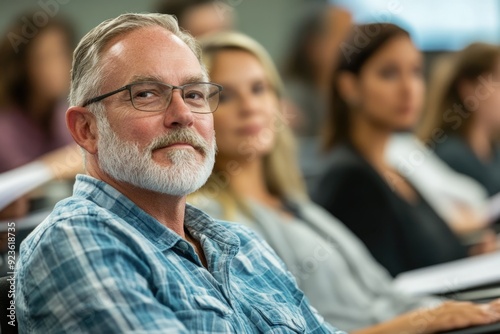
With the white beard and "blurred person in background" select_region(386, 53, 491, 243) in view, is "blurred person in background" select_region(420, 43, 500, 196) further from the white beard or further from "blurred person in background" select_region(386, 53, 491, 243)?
the white beard

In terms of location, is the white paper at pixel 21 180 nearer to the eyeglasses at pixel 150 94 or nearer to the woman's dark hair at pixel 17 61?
the woman's dark hair at pixel 17 61

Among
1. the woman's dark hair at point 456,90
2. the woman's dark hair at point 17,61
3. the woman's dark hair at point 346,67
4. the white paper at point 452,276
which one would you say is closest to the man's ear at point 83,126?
the woman's dark hair at point 17,61

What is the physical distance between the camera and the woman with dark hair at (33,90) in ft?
7.45

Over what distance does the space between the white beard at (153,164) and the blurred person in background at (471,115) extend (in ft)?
7.60

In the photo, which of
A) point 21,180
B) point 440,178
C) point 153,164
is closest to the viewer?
point 153,164

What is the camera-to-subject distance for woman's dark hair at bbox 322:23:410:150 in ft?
10.8

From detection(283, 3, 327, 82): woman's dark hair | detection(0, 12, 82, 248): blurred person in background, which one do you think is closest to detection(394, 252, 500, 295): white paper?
detection(283, 3, 327, 82): woman's dark hair

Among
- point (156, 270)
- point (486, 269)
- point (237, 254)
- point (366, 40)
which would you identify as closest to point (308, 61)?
point (366, 40)

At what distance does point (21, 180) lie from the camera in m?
2.20

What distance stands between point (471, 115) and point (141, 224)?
2689mm

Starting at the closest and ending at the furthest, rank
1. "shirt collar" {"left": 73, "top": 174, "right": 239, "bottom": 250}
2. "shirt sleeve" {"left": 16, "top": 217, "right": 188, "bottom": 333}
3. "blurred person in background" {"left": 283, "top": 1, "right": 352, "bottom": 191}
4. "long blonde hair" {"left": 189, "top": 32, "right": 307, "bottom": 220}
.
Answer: "shirt sleeve" {"left": 16, "top": 217, "right": 188, "bottom": 333}
"shirt collar" {"left": 73, "top": 174, "right": 239, "bottom": 250}
"long blonde hair" {"left": 189, "top": 32, "right": 307, "bottom": 220}
"blurred person in background" {"left": 283, "top": 1, "right": 352, "bottom": 191}

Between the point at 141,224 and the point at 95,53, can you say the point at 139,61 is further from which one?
the point at 141,224

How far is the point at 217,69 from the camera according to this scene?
2602mm

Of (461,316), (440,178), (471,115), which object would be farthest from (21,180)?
(471,115)
